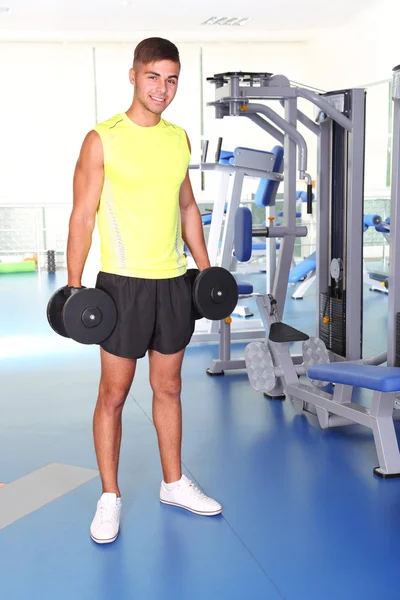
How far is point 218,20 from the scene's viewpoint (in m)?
8.67

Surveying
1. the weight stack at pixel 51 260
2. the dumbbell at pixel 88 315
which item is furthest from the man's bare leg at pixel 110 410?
the weight stack at pixel 51 260

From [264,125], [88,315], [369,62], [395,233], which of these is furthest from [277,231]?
[369,62]

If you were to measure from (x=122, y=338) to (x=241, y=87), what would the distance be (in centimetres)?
196

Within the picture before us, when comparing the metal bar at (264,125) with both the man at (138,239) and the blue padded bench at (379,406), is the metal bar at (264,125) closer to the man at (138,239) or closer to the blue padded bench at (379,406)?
the blue padded bench at (379,406)

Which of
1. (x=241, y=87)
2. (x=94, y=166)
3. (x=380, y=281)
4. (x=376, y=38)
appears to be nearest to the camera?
(x=94, y=166)

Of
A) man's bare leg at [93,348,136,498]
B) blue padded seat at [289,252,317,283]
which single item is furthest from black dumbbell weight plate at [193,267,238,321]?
blue padded seat at [289,252,317,283]

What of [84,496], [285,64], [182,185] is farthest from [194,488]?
[285,64]

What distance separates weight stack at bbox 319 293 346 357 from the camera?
3.68 meters

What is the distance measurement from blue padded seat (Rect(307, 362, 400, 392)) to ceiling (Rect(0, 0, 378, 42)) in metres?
5.91

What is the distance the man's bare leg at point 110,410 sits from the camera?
2197 millimetres

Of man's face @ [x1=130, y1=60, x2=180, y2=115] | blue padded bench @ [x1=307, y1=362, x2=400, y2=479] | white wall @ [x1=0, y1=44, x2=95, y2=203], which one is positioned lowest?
blue padded bench @ [x1=307, y1=362, x2=400, y2=479]

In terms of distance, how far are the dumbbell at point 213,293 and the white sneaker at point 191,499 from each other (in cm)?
56

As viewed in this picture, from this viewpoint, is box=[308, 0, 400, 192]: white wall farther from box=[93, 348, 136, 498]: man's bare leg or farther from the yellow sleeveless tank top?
box=[93, 348, 136, 498]: man's bare leg

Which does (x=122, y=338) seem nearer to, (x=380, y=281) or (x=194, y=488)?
(x=194, y=488)
